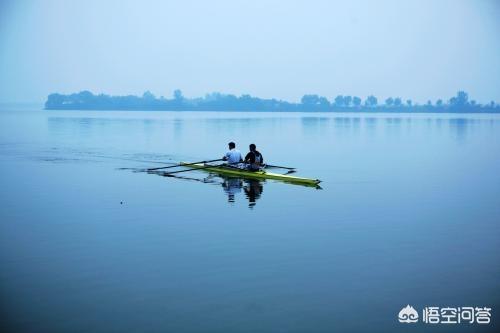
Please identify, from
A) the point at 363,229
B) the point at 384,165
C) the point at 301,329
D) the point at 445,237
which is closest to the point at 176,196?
the point at 363,229

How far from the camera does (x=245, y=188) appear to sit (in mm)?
24031

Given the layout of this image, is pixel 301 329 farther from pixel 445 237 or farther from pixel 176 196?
pixel 176 196

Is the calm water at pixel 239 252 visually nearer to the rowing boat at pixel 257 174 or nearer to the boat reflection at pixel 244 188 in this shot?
the boat reflection at pixel 244 188

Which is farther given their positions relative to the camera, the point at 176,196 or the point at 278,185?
the point at 278,185

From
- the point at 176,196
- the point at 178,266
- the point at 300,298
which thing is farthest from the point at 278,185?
the point at 300,298

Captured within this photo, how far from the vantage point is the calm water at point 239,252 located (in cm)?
1027

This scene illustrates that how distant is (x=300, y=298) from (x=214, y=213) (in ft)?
27.3

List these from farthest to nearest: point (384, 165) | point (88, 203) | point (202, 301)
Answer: point (384, 165), point (88, 203), point (202, 301)

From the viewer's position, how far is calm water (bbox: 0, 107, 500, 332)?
33.7 feet

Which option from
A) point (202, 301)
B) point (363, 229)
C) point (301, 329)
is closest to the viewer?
point (301, 329)

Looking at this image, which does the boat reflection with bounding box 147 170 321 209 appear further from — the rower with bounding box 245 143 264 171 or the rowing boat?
the rower with bounding box 245 143 264 171

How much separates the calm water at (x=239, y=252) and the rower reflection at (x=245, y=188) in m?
0.12

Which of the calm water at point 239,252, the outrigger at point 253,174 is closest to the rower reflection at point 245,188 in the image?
the calm water at point 239,252

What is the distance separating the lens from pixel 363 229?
1680 cm
